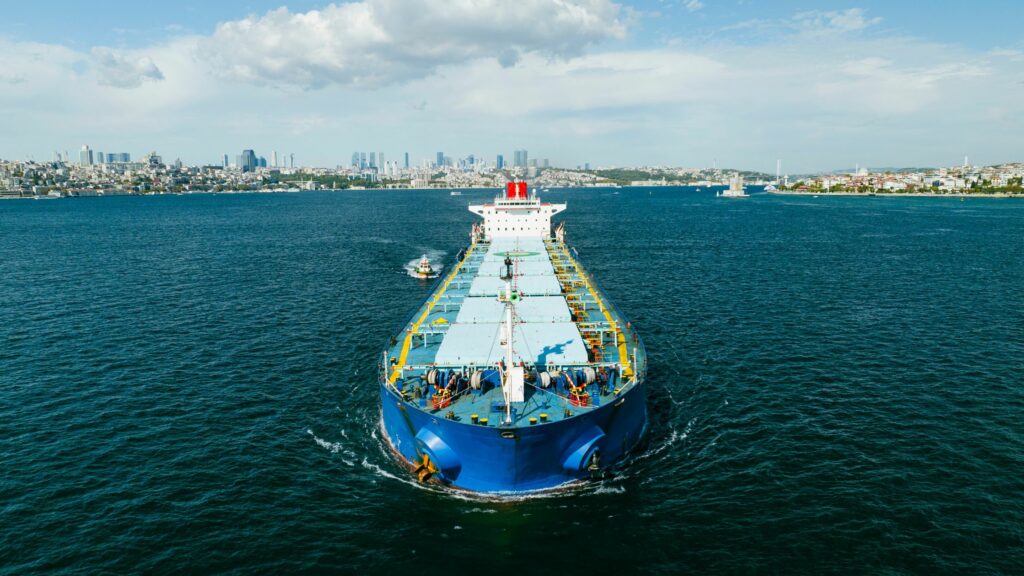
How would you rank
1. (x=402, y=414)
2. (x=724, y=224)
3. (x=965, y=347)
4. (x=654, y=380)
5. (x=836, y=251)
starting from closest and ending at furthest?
(x=402, y=414), (x=654, y=380), (x=965, y=347), (x=836, y=251), (x=724, y=224)

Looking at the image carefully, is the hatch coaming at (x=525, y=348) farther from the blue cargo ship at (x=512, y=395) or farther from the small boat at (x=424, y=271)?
the small boat at (x=424, y=271)

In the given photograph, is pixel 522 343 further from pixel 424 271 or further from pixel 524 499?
pixel 424 271

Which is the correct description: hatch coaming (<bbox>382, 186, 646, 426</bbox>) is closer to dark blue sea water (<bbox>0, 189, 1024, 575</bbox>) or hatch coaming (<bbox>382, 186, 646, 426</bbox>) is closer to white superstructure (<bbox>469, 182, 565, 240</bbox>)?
dark blue sea water (<bbox>0, 189, 1024, 575</bbox>)

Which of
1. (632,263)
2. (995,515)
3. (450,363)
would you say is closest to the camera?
(995,515)

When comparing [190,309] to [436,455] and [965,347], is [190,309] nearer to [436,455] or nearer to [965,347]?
[436,455]

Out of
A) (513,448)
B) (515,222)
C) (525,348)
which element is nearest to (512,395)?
(513,448)

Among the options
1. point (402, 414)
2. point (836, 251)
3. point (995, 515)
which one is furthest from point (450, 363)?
point (836, 251)
